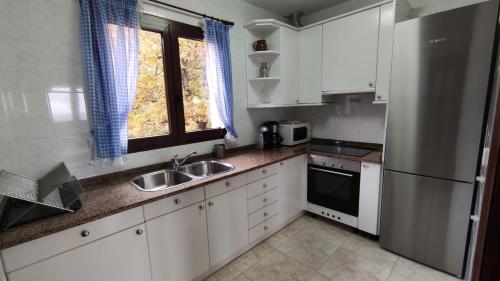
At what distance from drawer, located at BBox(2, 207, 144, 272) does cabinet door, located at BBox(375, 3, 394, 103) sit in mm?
2201

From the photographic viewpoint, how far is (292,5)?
2629 mm

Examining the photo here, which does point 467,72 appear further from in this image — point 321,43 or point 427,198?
point 321,43

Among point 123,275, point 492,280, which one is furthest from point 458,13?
point 123,275

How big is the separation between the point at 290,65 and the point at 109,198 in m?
2.20

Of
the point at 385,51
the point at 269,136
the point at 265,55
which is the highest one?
the point at 265,55

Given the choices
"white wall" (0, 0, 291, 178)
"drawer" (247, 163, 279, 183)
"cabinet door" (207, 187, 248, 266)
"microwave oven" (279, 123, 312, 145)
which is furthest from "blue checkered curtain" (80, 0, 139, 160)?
"microwave oven" (279, 123, 312, 145)

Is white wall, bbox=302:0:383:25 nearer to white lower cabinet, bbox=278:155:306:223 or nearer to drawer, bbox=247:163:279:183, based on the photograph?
white lower cabinet, bbox=278:155:306:223

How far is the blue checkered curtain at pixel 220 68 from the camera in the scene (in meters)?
2.16

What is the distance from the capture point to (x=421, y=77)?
1.70 meters

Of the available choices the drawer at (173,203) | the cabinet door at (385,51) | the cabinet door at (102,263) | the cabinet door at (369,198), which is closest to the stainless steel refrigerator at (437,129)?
the cabinet door at (369,198)

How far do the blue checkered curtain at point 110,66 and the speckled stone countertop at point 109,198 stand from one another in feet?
0.76

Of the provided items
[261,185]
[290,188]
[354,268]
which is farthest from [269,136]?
[354,268]

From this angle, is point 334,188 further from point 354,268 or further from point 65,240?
point 65,240

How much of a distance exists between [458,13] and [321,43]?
116 centimetres
